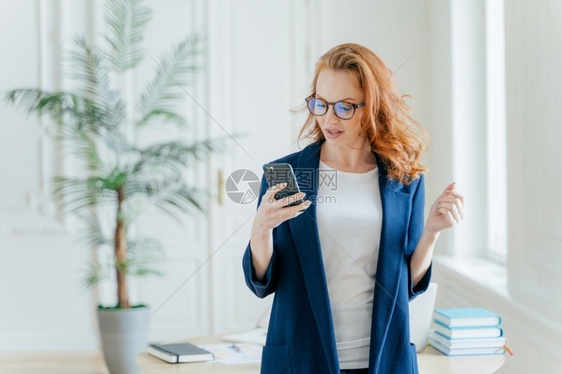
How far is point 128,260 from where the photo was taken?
14.1 feet

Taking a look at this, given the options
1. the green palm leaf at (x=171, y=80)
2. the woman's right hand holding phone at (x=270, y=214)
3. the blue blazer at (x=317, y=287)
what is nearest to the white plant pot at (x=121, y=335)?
the green palm leaf at (x=171, y=80)

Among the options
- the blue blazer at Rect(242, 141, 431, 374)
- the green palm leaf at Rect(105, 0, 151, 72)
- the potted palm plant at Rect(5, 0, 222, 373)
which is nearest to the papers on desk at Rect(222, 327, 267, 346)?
the blue blazer at Rect(242, 141, 431, 374)

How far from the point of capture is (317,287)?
136cm

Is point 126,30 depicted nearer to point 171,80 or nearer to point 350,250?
point 171,80

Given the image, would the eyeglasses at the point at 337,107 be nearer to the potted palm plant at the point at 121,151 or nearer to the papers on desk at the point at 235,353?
the papers on desk at the point at 235,353

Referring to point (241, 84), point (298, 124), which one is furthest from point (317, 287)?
point (241, 84)

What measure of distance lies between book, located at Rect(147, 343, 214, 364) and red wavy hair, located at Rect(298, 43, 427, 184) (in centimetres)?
88

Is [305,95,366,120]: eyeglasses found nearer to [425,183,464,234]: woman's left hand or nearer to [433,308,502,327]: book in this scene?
[425,183,464,234]: woman's left hand

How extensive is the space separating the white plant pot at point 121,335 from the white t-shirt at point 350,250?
2.94 meters

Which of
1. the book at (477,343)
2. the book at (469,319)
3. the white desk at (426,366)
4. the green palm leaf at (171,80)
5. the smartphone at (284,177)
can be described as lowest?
the white desk at (426,366)

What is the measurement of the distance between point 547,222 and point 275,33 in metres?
1.85

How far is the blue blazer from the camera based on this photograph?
137 cm

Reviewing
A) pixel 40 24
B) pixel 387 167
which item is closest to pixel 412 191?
pixel 387 167

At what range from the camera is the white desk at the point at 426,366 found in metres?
2.03
